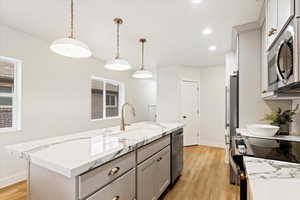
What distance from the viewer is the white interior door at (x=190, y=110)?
5.01m

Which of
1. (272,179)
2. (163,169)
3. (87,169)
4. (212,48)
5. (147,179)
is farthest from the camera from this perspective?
(212,48)

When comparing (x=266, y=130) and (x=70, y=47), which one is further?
(x=266, y=130)

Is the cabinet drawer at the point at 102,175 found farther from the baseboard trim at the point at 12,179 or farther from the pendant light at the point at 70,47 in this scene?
the baseboard trim at the point at 12,179

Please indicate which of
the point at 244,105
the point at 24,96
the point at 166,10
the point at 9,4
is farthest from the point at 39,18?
the point at 244,105

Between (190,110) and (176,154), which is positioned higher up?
(190,110)

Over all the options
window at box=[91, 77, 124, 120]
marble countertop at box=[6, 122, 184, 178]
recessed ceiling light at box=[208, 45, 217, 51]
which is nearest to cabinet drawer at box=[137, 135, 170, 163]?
marble countertop at box=[6, 122, 184, 178]

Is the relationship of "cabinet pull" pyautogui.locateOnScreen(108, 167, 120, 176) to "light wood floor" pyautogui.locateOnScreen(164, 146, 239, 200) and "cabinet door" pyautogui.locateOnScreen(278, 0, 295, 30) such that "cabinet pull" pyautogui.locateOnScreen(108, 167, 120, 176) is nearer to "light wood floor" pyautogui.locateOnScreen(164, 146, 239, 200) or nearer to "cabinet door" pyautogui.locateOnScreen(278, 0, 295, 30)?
"light wood floor" pyautogui.locateOnScreen(164, 146, 239, 200)

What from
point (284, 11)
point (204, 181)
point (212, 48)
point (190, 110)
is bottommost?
point (204, 181)

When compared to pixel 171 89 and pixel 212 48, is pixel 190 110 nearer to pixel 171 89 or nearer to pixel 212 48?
pixel 171 89

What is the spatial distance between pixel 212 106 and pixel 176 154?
2.98 m

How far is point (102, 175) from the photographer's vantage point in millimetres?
1119

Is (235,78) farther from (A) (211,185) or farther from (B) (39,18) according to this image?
(B) (39,18)

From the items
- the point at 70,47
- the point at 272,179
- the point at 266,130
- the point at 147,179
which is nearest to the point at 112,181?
the point at 147,179

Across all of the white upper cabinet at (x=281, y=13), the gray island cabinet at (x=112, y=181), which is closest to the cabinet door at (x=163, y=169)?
the gray island cabinet at (x=112, y=181)
